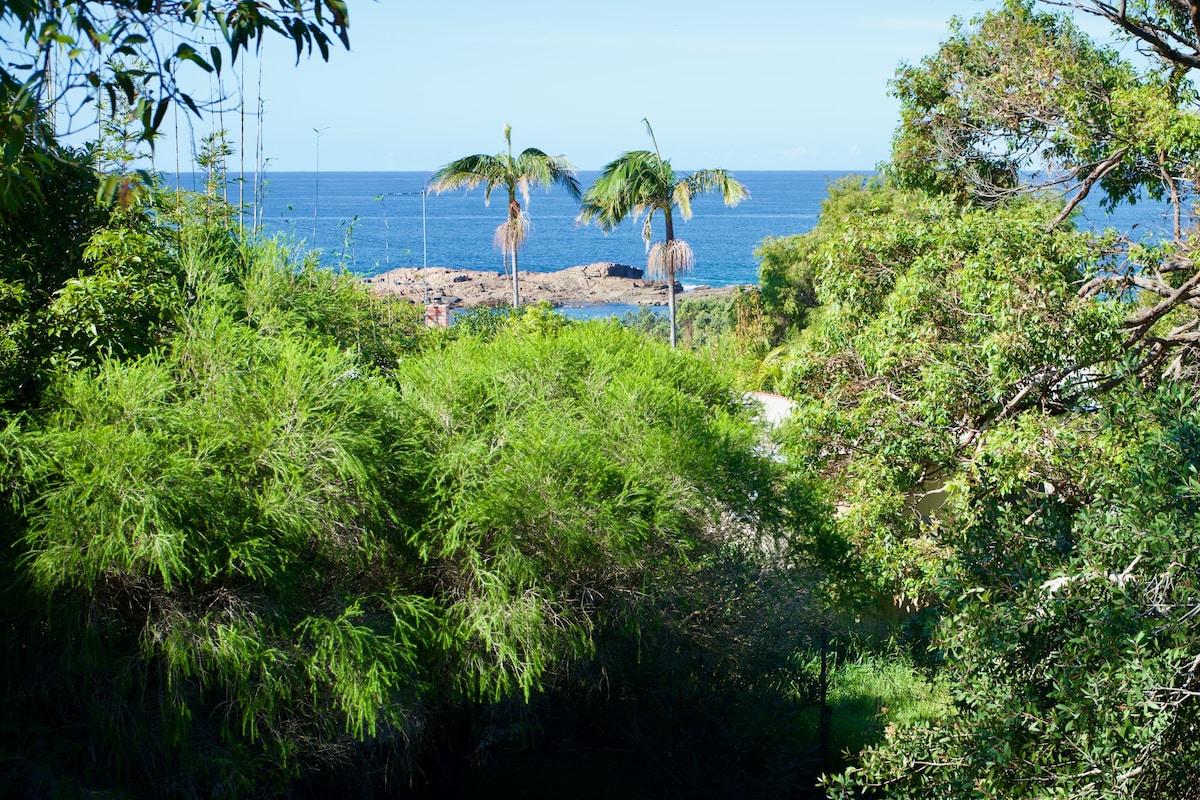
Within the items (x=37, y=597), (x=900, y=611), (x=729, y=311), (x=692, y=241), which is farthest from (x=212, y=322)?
(x=692, y=241)

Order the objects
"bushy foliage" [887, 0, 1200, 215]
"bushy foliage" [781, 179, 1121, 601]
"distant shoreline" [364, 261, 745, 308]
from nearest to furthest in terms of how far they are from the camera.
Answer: "bushy foliage" [781, 179, 1121, 601], "bushy foliage" [887, 0, 1200, 215], "distant shoreline" [364, 261, 745, 308]

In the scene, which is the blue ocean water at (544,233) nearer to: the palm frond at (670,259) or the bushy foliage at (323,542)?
the palm frond at (670,259)

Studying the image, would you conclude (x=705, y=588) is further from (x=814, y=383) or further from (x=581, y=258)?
(x=581, y=258)

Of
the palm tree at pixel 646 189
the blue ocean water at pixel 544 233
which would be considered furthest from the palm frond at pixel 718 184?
the blue ocean water at pixel 544 233

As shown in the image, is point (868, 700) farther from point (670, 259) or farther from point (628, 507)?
point (670, 259)

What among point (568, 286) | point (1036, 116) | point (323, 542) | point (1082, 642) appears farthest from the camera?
point (568, 286)

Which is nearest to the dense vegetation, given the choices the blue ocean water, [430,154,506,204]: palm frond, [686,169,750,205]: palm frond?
[430,154,506,204]: palm frond

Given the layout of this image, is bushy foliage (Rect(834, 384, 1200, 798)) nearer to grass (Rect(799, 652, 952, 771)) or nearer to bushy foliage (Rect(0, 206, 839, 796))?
bushy foliage (Rect(0, 206, 839, 796))

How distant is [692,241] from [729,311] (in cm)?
7846

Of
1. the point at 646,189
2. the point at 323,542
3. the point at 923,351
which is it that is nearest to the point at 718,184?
the point at 646,189

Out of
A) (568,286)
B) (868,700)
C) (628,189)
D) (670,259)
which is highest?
(628,189)

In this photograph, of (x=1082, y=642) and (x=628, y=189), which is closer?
(x=1082, y=642)

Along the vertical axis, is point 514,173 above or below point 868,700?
above

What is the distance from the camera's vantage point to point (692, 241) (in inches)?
4843
